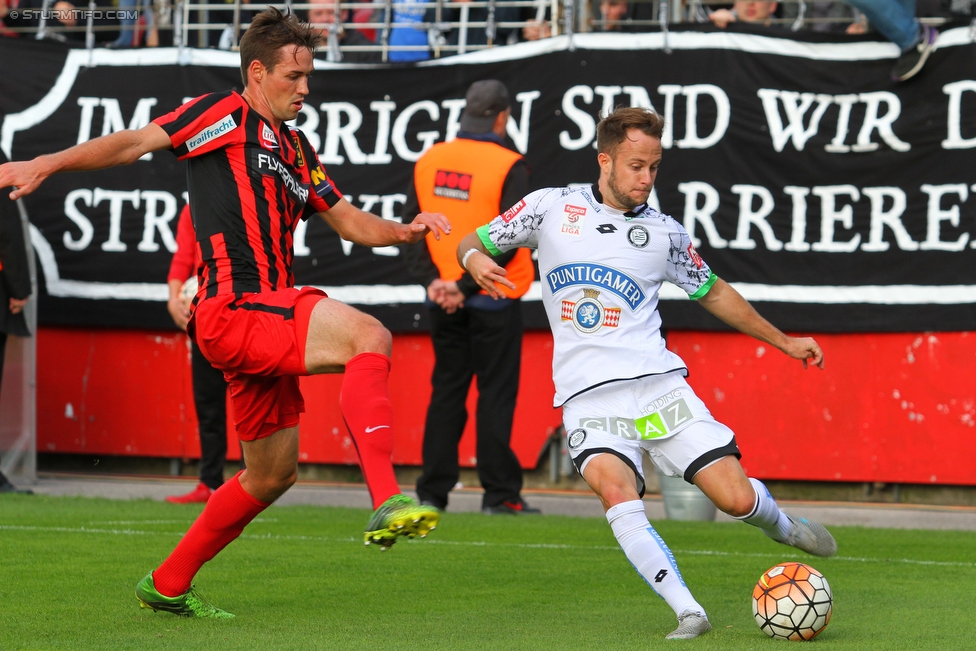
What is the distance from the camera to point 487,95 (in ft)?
29.9

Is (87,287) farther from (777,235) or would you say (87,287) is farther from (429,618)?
(429,618)

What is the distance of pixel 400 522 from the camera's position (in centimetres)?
419

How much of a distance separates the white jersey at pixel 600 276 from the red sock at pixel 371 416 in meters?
0.95

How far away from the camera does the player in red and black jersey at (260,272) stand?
186 inches

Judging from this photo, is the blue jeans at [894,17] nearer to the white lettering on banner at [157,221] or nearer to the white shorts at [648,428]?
the white shorts at [648,428]

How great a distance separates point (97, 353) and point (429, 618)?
7.19 metres

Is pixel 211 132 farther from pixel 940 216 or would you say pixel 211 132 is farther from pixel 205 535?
pixel 940 216

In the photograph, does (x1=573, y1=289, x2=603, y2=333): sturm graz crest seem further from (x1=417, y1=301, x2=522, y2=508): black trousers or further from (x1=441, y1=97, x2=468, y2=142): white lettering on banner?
(x1=441, y1=97, x2=468, y2=142): white lettering on banner

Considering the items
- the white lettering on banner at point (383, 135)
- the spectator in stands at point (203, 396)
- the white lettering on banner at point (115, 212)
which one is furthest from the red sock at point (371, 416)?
the white lettering on banner at point (115, 212)

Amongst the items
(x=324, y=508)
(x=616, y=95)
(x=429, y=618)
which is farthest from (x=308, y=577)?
(x=616, y=95)

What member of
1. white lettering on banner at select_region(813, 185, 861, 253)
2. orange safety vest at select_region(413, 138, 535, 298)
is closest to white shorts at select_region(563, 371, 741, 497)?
orange safety vest at select_region(413, 138, 535, 298)

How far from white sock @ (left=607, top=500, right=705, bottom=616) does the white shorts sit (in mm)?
220

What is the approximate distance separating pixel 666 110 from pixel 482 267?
5623mm

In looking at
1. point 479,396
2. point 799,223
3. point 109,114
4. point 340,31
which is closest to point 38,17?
point 109,114
